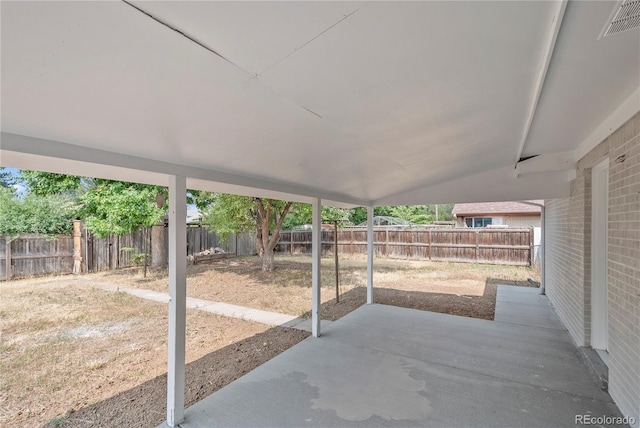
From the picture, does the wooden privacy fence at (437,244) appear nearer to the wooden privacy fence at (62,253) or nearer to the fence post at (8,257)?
the wooden privacy fence at (62,253)

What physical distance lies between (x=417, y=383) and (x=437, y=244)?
10.6m

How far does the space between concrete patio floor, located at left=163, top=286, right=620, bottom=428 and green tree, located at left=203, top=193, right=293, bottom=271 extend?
4.93 metres

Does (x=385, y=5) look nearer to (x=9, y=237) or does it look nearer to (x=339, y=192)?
(x=339, y=192)

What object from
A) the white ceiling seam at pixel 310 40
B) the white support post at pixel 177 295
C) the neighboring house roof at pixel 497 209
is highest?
the white ceiling seam at pixel 310 40

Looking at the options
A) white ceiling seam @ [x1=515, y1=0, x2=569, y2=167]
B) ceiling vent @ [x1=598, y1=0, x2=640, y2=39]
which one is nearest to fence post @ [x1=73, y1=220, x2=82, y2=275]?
white ceiling seam @ [x1=515, y1=0, x2=569, y2=167]

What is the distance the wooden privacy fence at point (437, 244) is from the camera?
1156cm

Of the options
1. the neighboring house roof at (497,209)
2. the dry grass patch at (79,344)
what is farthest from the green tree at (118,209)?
the neighboring house roof at (497,209)

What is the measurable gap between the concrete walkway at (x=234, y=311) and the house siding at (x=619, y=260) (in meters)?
3.50

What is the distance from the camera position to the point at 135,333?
4605mm

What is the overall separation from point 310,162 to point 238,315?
12.3 feet

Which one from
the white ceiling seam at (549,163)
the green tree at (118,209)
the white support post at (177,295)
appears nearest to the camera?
the white support post at (177,295)

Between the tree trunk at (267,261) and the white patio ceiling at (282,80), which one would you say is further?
the tree trunk at (267,261)

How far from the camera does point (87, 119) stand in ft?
5.21

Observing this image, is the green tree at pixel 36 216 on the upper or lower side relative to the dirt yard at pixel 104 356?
upper
